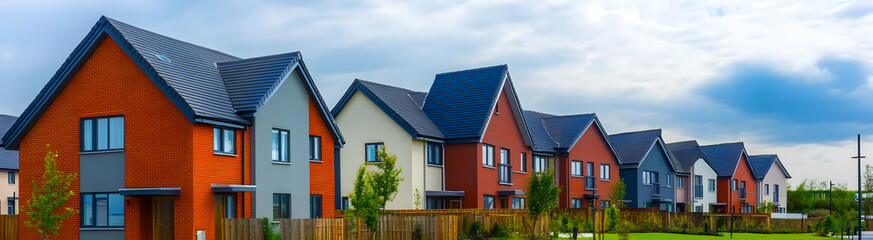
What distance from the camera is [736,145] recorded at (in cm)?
8481

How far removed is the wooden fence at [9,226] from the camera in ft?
107

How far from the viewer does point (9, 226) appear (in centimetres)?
3272

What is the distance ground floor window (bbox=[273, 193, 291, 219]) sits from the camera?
109 ft

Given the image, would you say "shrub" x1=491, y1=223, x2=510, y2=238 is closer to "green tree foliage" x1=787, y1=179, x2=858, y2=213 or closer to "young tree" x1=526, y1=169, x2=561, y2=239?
"young tree" x1=526, y1=169, x2=561, y2=239

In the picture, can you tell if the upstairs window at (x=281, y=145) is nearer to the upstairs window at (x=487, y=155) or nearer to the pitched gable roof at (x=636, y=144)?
the upstairs window at (x=487, y=155)

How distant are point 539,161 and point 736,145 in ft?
122

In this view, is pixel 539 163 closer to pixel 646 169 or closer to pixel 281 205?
pixel 646 169

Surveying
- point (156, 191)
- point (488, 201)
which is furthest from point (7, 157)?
point (156, 191)

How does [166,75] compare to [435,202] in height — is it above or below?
above

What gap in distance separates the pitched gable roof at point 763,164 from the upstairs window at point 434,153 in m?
52.2

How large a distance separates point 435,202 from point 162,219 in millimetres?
18662

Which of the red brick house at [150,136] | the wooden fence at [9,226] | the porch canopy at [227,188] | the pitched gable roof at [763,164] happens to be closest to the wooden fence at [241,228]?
the red brick house at [150,136]

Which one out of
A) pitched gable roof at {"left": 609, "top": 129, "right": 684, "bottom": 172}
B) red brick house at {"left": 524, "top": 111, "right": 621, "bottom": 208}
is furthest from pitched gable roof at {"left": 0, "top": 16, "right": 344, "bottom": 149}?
pitched gable roof at {"left": 609, "top": 129, "right": 684, "bottom": 172}

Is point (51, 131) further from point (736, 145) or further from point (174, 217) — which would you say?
point (736, 145)
